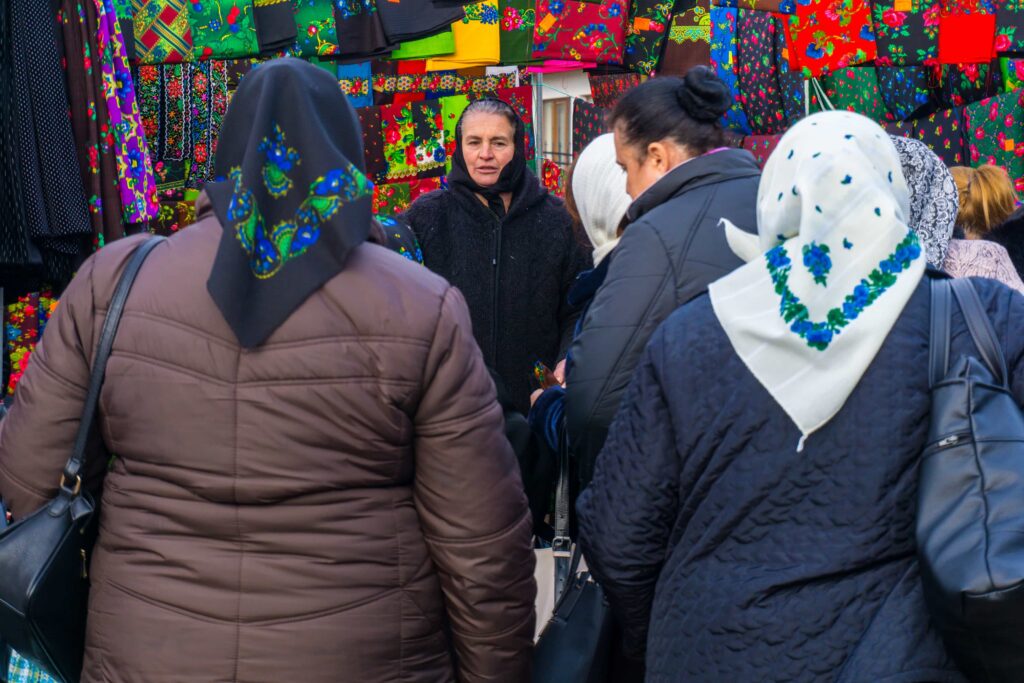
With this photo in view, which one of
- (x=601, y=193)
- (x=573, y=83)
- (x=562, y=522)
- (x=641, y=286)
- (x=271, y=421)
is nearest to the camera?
(x=271, y=421)

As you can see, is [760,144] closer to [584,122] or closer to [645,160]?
[584,122]

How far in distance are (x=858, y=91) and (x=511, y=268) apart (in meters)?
1.99

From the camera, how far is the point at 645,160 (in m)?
2.55

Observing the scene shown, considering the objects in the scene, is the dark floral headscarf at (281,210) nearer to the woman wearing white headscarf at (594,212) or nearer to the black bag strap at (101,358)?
the black bag strap at (101,358)

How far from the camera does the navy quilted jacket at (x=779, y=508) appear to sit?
168 centimetres

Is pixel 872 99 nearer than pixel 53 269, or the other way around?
pixel 53 269

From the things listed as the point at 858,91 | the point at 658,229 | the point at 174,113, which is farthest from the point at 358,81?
the point at 658,229

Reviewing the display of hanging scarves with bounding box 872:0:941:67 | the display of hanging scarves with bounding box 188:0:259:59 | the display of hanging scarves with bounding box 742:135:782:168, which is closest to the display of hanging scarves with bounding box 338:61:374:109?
the display of hanging scarves with bounding box 188:0:259:59

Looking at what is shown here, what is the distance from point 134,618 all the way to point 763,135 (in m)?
3.93

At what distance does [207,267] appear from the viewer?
185cm

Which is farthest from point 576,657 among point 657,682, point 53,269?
point 53,269

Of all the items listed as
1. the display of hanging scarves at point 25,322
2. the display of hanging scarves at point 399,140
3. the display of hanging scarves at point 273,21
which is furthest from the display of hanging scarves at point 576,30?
the display of hanging scarves at point 25,322

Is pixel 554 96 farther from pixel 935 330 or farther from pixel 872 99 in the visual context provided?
pixel 935 330

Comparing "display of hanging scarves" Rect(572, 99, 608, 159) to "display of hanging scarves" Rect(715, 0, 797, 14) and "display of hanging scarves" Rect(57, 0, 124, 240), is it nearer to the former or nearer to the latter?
"display of hanging scarves" Rect(715, 0, 797, 14)
